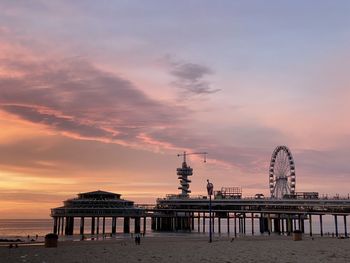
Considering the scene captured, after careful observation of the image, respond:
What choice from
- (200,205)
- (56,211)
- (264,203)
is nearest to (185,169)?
(200,205)

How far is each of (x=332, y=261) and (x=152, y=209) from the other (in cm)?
10735

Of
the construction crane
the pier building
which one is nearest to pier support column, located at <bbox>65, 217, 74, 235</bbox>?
the pier building

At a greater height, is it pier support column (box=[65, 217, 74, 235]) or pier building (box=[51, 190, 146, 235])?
pier building (box=[51, 190, 146, 235])

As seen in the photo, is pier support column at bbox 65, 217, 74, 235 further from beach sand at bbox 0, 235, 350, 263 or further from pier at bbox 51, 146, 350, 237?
beach sand at bbox 0, 235, 350, 263

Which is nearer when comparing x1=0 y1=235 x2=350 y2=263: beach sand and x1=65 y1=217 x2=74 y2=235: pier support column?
x1=0 y1=235 x2=350 y2=263: beach sand

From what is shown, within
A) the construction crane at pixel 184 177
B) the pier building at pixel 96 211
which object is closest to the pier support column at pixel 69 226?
the pier building at pixel 96 211

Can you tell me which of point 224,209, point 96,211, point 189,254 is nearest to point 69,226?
point 96,211

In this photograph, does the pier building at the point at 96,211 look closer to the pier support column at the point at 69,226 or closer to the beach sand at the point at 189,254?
the pier support column at the point at 69,226

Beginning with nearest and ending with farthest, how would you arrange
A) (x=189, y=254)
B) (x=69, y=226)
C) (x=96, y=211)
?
(x=189, y=254) < (x=69, y=226) < (x=96, y=211)

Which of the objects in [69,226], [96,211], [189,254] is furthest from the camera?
[96,211]

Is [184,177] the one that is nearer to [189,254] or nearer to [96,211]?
[96,211]

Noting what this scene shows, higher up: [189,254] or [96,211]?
[96,211]

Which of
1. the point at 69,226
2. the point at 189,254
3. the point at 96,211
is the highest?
the point at 96,211

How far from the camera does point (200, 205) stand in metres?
139
